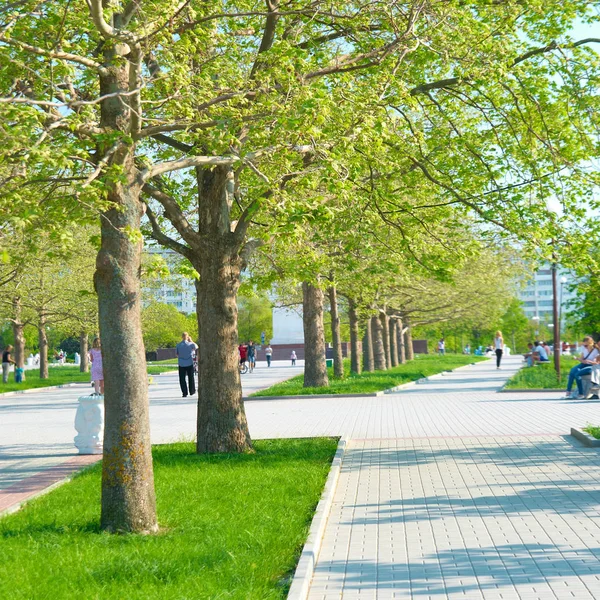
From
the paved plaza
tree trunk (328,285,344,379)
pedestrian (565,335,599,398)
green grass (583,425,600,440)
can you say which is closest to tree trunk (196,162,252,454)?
the paved plaza

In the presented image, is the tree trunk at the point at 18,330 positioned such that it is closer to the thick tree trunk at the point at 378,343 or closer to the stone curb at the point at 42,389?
the stone curb at the point at 42,389

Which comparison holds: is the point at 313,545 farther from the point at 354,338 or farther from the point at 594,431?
the point at 354,338

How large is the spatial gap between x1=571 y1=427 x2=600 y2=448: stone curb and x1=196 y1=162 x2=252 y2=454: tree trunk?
490 cm

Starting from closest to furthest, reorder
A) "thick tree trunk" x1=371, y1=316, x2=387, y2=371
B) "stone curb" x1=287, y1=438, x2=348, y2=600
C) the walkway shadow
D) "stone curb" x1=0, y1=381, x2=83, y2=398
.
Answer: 1. "stone curb" x1=287, y1=438, x2=348, y2=600
2. the walkway shadow
3. "stone curb" x1=0, y1=381, x2=83, y2=398
4. "thick tree trunk" x1=371, y1=316, x2=387, y2=371

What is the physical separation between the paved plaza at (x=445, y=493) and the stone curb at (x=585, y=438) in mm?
162

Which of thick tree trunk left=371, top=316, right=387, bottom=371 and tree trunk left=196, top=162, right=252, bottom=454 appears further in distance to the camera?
thick tree trunk left=371, top=316, right=387, bottom=371

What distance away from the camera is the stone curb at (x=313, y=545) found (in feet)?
19.5

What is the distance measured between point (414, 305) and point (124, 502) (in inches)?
1736

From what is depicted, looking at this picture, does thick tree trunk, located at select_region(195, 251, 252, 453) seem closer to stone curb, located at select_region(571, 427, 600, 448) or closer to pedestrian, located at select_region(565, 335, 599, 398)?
stone curb, located at select_region(571, 427, 600, 448)

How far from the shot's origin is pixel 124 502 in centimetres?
766

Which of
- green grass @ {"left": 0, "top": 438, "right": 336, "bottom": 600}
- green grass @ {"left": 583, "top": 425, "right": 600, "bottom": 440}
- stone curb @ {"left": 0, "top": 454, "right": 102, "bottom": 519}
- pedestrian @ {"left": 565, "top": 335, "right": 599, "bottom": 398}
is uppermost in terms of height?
pedestrian @ {"left": 565, "top": 335, "right": 599, "bottom": 398}

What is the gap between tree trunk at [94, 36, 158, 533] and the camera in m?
7.69

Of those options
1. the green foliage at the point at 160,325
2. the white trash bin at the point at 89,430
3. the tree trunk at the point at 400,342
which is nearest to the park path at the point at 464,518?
the white trash bin at the point at 89,430

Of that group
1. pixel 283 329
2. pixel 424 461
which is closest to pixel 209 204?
pixel 424 461
